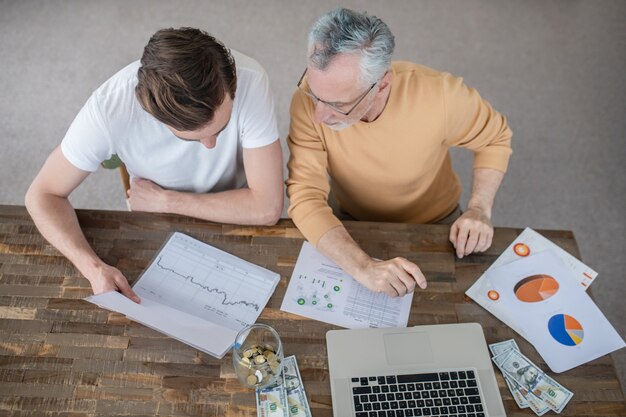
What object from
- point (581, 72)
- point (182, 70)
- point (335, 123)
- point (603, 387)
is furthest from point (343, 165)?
point (581, 72)

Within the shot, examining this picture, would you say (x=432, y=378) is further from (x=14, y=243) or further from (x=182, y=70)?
(x=14, y=243)

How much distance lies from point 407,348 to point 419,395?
0.11 m

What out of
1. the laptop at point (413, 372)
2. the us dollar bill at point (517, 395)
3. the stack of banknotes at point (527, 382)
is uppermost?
the stack of banknotes at point (527, 382)

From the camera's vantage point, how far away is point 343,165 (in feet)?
5.24

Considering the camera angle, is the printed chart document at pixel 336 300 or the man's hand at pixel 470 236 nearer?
the printed chart document at pixel 336 300

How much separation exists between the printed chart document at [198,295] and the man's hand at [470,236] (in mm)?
479

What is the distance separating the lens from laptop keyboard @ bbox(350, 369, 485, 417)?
1.19 meters

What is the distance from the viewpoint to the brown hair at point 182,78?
1.19 metres

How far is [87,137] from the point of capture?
1378mm

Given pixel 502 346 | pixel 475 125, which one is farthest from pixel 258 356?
pixel 475 125

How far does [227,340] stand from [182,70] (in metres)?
0.61

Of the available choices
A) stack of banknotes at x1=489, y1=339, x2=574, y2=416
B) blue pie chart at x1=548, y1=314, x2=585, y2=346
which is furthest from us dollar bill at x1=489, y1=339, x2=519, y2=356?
blue pie chart at x1=548, y1=314, x2=585, y2=346

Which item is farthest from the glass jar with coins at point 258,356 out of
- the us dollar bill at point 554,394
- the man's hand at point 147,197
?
the us dollar bill at point 554,394

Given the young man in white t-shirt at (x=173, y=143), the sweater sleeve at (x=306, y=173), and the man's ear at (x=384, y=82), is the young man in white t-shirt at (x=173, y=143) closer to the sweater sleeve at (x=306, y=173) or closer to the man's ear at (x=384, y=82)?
the sweater sleeve at (x=306, y=173)
